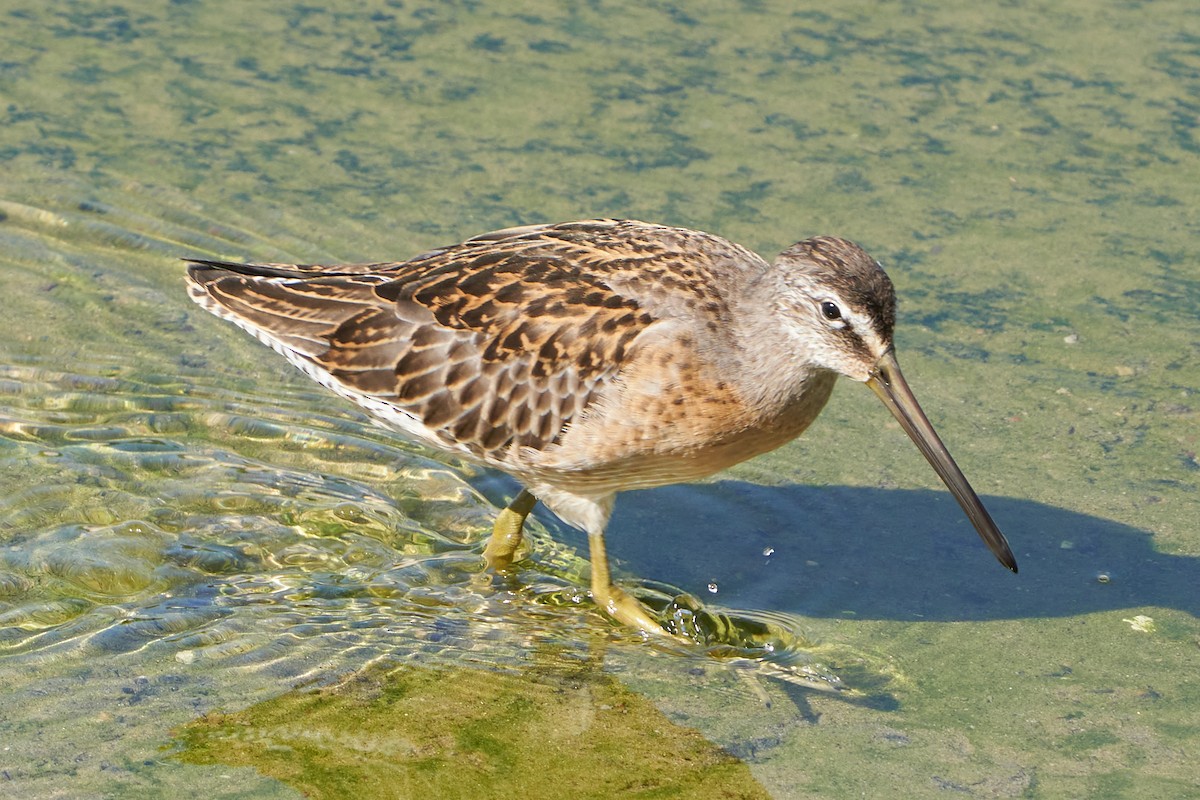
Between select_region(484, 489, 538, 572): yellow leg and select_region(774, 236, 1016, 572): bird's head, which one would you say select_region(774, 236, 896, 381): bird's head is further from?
select_region(484, 489, 538, 572): yellow leg

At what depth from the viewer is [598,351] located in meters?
4.68

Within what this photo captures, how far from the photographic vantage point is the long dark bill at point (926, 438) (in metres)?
4.52

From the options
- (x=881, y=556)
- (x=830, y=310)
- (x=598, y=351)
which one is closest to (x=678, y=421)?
(x=598, y=351)

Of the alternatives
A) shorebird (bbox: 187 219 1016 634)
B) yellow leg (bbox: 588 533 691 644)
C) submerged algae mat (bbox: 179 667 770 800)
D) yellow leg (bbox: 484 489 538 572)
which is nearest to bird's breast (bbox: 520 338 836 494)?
shorebird (bbox: 187 219 1016 634)

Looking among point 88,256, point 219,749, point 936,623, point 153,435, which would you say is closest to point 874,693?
point 936,623

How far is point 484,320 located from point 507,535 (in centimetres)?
80

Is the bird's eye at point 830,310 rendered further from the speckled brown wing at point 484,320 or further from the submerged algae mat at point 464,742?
the submerged algae mat at point 464,742

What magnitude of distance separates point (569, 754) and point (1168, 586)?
214 centimetres

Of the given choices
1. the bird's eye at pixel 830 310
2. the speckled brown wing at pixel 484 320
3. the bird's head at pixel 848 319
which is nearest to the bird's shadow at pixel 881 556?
Result: the bird's head at pixel 848 319

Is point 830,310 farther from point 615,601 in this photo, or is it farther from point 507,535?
point 507,535

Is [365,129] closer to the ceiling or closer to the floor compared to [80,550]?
closer to the ceiling

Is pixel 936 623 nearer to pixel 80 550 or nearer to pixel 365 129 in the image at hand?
pixel 80 550

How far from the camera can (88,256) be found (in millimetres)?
6633

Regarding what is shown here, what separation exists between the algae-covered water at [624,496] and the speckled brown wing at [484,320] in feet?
1.81
